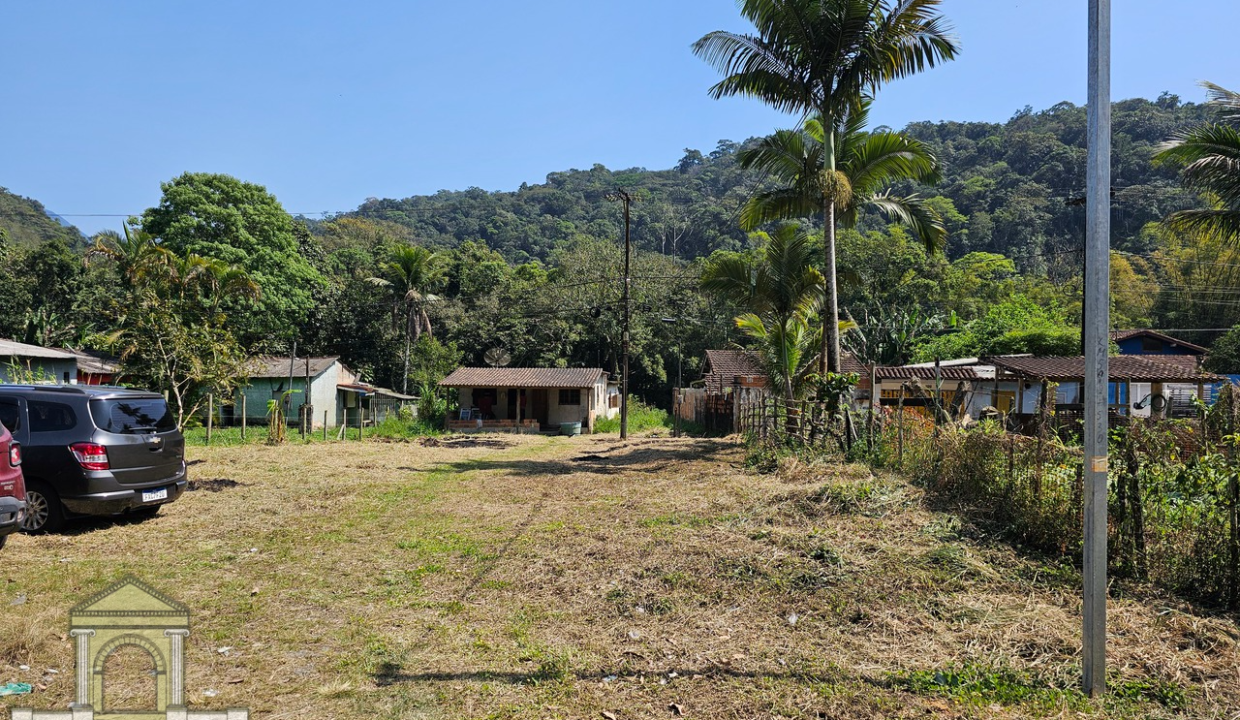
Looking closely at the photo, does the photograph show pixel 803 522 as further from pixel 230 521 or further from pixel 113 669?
pixel 230 521

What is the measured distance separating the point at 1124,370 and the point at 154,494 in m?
24.5

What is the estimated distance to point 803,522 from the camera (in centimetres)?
855

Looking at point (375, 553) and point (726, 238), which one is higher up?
point (726, 238)

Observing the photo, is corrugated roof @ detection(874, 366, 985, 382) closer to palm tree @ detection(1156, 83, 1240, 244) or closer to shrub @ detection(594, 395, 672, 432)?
palm tree @ detection(1156, 83, 1240, 244)

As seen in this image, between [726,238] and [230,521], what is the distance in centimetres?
5918

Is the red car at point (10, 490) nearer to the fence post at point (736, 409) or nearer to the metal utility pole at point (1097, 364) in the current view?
the metal utility pole at point (1097, 364)

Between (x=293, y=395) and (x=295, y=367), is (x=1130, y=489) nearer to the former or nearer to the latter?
(x=295, y=367)

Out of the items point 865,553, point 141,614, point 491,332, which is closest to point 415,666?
point 141,614

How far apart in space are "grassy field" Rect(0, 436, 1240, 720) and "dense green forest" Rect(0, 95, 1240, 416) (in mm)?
8837

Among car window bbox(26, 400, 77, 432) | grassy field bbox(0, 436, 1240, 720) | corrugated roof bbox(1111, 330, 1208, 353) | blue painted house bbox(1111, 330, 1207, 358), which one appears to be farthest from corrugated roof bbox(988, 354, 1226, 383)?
car window bbox(26, 400, 77, 432)

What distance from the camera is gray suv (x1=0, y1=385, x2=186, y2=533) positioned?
8039 mm

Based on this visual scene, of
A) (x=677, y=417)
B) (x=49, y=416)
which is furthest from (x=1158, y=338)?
(x=49, y=416)

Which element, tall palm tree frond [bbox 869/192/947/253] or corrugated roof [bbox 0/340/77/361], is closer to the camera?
tall palm tree frond [bbox 869/192/947/253]

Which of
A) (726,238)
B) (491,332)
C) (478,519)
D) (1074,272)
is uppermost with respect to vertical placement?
(726,238)
